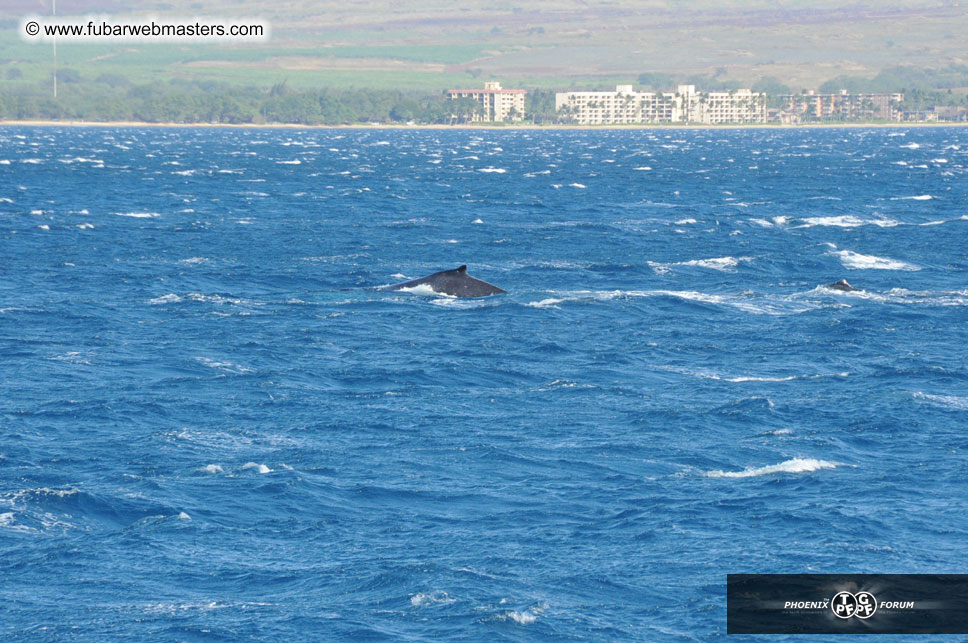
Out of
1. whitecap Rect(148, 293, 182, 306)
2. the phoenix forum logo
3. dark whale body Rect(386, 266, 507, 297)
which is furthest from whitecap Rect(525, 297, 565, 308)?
Answer: the phoenix forum logo

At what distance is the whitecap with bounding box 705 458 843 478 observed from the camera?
33.3m

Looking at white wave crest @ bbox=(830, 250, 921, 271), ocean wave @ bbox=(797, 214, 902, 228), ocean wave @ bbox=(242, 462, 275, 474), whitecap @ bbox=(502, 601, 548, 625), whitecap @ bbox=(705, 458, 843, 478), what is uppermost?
ocean wave @ bbox=(797, 214, 902, 228)

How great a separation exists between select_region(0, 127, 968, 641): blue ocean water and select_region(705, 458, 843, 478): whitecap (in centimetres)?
11

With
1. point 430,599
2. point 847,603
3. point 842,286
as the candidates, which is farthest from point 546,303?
point 847,603

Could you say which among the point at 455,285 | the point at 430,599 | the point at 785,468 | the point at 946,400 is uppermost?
the point at 455,285

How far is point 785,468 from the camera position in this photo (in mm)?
33719

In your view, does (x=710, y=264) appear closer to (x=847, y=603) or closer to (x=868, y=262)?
(x=868, y=262)

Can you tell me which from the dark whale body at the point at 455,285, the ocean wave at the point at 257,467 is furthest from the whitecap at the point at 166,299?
the ocean wave at the point at 257,467

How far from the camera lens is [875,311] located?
186 feet

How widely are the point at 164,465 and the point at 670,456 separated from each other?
1259cm

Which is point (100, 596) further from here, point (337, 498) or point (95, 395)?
point (95, 395)

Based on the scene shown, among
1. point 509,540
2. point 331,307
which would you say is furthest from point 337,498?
point 331,307

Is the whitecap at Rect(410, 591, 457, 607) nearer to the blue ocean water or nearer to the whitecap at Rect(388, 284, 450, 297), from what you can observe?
the blue ocean water

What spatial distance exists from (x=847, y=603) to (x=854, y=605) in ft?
0.59
